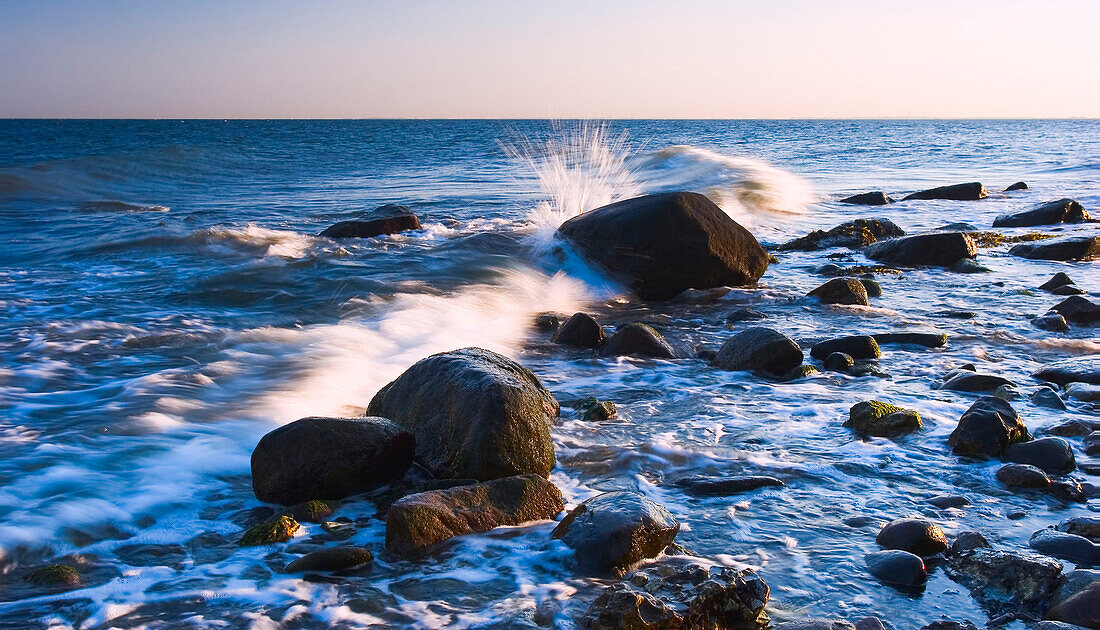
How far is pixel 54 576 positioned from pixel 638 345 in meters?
3.93

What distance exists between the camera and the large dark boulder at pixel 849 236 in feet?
36.9

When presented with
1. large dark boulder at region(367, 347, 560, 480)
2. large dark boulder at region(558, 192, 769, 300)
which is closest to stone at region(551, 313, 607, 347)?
large dark boulder at region(367, 347, 560, 480)

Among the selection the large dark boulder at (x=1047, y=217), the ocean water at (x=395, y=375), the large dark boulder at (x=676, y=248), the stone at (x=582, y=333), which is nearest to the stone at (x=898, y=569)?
the ocean water at (x=395, y=375)

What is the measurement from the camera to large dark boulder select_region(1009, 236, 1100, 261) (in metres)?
9.70

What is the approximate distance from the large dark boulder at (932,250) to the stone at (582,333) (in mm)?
5030

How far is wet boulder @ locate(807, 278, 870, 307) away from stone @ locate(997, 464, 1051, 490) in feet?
13.2

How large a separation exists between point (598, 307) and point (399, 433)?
4.37 m

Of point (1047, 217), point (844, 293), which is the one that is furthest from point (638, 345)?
point (1047, 217)

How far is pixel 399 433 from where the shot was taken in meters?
3.85

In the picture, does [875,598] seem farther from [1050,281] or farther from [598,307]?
[1050,281]

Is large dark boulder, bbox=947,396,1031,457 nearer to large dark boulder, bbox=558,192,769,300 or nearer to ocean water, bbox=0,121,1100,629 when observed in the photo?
ocean water, bbox=0,121,1100,629

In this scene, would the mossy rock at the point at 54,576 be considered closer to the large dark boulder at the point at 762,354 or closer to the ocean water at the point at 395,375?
the ocean water at the point at 395,375

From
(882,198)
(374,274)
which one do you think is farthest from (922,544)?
(882,198)

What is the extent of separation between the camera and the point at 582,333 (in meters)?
6.28
